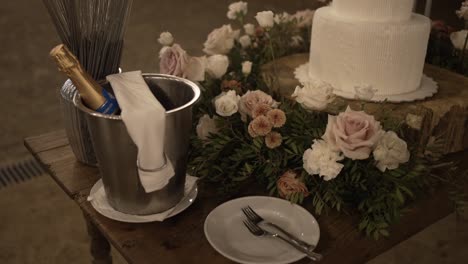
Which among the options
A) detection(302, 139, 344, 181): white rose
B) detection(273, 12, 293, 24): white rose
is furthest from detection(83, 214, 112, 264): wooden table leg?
detection(273, 12, 293, 24): white rose

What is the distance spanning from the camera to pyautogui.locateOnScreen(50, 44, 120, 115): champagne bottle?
29.5 inches

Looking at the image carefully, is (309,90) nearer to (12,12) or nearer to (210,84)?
(210,84)

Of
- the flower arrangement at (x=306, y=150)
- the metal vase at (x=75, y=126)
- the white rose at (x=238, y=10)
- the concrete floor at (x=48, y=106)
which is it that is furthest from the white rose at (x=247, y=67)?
the concrete floor at (x=48, y=106)

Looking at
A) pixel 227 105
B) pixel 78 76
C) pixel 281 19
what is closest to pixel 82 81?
pixel 78 76

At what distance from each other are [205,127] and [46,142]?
36cm

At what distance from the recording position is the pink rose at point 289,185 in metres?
0.85

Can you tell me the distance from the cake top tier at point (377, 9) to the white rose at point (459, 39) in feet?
1.02

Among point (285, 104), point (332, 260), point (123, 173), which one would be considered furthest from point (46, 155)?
point (332, 260)

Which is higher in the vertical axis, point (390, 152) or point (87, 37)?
point (87, 37)

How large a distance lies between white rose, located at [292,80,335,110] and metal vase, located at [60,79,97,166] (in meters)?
0.40

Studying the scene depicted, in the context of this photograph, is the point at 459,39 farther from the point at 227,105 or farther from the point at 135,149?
the point at 135,149

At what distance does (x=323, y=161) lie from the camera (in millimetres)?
804

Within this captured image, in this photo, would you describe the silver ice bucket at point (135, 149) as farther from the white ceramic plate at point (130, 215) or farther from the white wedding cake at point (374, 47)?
the white wedding cake at point (374, 47)

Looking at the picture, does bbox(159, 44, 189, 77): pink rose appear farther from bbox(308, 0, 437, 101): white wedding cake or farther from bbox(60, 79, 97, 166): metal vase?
bbox(308, 0, 437, 101): white wedding cake
